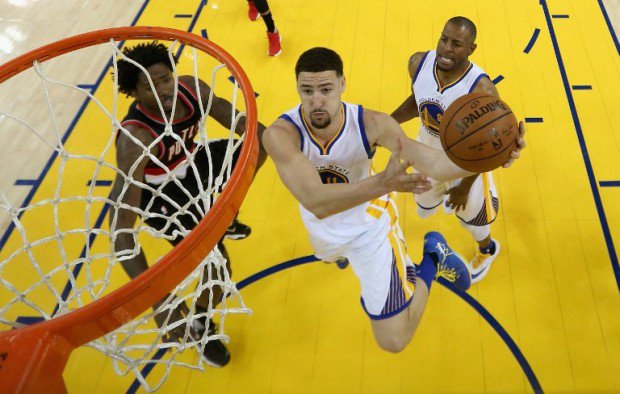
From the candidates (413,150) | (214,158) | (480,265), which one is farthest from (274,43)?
(413,150)

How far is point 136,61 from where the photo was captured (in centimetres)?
285

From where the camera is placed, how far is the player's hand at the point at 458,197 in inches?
113

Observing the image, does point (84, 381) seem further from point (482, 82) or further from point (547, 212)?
point (547, 212)

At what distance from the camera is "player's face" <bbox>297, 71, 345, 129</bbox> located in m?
2.52

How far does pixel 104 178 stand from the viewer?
4.19 meters

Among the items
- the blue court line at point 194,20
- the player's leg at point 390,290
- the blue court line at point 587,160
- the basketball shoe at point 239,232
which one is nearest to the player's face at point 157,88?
the basketball shoe at point 239,232

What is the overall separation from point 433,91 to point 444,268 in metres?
1.07

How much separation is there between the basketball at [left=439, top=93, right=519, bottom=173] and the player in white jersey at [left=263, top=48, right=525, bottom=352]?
19cm

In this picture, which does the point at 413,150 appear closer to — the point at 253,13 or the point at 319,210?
the point at 319,210

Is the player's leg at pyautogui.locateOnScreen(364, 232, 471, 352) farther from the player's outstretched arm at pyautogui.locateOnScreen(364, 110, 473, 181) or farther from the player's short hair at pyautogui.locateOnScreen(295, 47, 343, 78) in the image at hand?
the player's short hair at pyautogui.locateOnScreen(295, 47, 343, 78)

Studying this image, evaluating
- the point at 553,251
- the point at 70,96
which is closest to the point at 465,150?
the point at 553,251

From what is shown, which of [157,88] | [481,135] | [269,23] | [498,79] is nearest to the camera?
[481,135]

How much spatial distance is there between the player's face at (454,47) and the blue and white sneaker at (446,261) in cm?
103

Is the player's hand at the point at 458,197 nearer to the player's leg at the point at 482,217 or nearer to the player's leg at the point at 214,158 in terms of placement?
the player's leg at the point at 482,217
